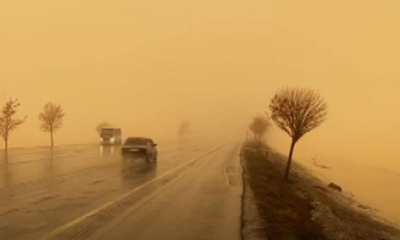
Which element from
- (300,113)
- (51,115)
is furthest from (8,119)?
(300,113)

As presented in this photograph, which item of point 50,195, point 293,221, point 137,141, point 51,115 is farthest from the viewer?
point 51,115

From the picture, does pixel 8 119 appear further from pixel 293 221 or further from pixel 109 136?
pixel 293 221

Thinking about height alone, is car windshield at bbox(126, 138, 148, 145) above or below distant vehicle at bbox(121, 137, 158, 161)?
above

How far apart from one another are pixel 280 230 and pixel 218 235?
6.78ft

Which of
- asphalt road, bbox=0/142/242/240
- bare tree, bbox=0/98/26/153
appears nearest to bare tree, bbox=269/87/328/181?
asphalt road, bbox=0/142/242/240

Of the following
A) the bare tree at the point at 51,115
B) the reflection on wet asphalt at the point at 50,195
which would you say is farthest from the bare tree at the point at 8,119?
the reflection on wet asphalt at the point at 50,195

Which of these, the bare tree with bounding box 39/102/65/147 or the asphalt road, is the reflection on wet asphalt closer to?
the asphalt road

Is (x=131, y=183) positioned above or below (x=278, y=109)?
below

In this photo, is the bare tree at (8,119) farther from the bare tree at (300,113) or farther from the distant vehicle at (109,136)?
the bare tree at (300,113)

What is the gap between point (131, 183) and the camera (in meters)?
20.9

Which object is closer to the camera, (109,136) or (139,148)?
(139,148)

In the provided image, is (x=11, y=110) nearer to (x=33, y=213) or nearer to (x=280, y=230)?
(x=33, y=213)

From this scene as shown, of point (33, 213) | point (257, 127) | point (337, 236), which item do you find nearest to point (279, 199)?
point (337, 236)

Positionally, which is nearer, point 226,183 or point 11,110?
point 226,183
